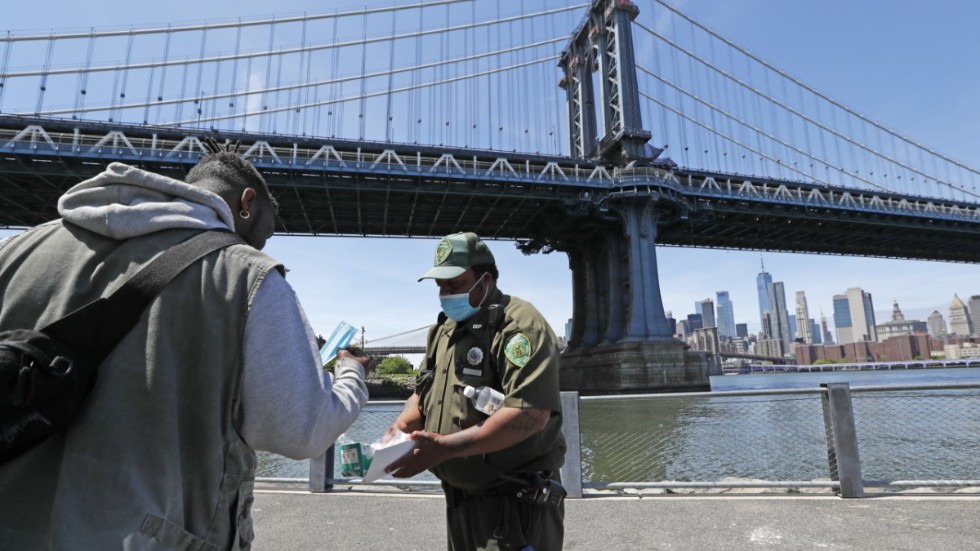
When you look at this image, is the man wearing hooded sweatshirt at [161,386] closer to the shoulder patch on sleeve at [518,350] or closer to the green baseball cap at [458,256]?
the shoulder patch on sleeve at [518,350]

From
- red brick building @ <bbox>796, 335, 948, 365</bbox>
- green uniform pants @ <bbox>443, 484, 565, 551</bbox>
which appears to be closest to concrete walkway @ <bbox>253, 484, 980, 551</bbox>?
green uniform pants @ <bbox>443, 484, 565, 551</bbox>

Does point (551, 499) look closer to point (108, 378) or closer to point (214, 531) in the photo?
point (214, 531)

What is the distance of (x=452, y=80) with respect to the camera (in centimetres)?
5188

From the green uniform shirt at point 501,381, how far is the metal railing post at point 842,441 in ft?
12.4

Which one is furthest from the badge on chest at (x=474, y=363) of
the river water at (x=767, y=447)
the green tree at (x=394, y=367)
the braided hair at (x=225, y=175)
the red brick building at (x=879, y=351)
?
the red brick building at (x=879, y=351)

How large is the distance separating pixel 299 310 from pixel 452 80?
178ft

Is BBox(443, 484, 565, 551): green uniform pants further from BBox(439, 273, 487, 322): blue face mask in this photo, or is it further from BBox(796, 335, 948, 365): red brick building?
BBox(796, 335, 948, 365): red brick building

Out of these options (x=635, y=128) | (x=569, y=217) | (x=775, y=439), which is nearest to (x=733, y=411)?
(x=775, y=439)

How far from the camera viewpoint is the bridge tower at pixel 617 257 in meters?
31.5

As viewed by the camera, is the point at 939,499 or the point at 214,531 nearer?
the point at 214,531

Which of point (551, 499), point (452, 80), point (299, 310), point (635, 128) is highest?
point (452, 80)

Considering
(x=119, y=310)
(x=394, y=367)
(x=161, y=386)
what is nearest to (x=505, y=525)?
(x=161, y=386)

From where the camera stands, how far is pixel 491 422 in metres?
1.93

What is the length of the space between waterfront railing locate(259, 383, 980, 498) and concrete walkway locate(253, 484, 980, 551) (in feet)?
0.84
